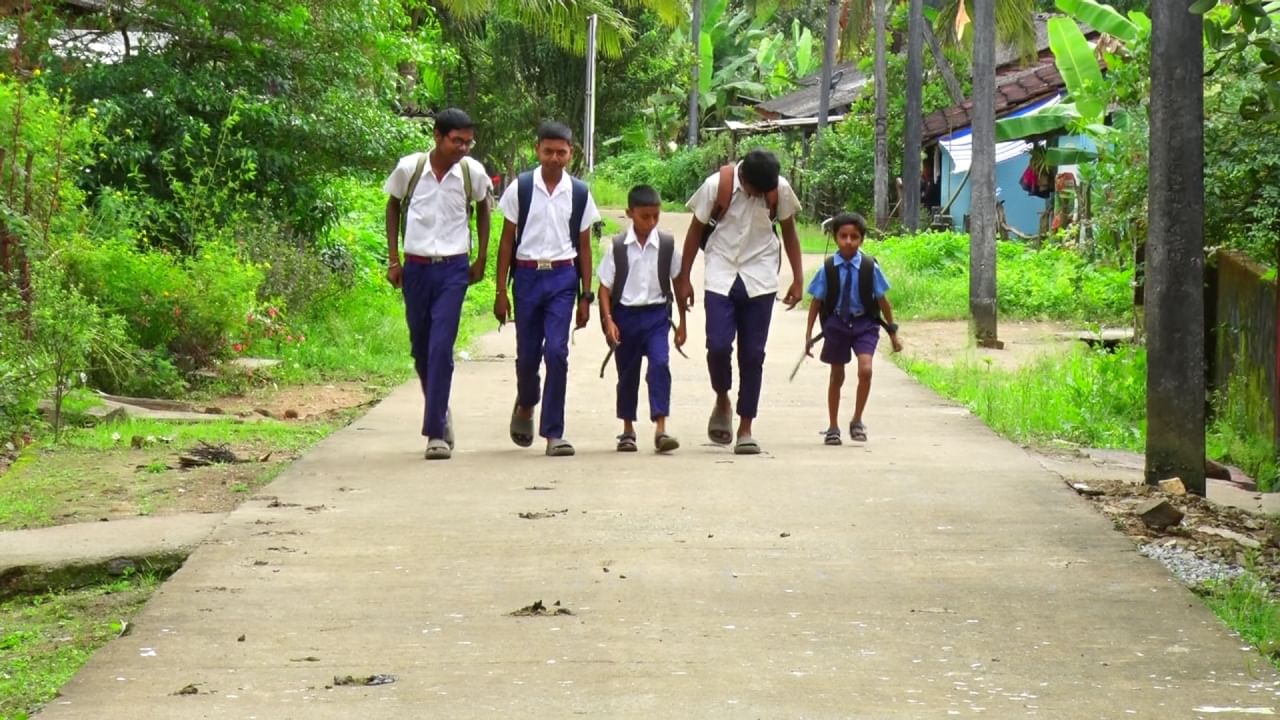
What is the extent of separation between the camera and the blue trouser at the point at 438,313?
30.0 ft

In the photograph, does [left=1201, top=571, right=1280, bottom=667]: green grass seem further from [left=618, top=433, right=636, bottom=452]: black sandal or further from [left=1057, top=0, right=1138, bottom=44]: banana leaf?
[left=1057, top=0, right=1138, bottom=44]: banana leaf

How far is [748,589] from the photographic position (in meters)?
6.11

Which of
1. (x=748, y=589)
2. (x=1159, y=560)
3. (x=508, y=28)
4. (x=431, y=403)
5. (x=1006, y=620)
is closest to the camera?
(x=1006, y=620)

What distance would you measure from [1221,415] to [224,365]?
7029mm

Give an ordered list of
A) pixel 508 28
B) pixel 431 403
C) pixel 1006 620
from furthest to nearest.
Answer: pixel 508 28 < pixel 431 403 < pixel 1006 620

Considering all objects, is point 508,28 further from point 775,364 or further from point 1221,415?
point 1221,415

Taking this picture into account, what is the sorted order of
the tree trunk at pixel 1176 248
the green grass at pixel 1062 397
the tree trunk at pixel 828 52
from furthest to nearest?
the tree trunk at pixel 828 52 → the green grass at pixel 1062 397 → the tree trunk at pixel 1176 248

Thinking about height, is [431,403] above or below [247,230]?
below

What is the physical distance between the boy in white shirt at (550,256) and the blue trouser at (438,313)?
0.24 meters

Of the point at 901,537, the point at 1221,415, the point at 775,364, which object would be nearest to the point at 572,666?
the point at 901,537

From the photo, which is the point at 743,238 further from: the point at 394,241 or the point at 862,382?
the point at 394,241

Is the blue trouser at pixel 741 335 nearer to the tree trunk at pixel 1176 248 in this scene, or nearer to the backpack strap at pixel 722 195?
the backpack strap at pixel 722 195

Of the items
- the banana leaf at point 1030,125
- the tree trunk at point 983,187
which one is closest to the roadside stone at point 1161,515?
the tree trunk at point 983,187

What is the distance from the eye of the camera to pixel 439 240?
359 inches
